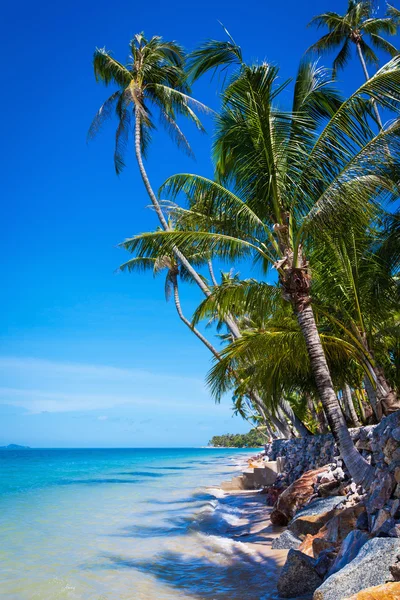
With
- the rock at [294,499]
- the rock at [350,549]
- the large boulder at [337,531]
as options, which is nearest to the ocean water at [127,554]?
the large boulder at [337,531]

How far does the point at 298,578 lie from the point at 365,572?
1.67 m

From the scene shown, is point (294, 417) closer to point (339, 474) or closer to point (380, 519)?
point (339, 474)

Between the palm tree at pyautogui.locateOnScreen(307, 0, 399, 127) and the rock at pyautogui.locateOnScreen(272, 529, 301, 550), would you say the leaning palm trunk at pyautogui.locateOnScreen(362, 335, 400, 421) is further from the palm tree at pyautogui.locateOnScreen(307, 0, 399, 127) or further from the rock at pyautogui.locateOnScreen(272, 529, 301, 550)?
the palm tree at pyautogui.locateOnScreen(307, 0, 399, 127)

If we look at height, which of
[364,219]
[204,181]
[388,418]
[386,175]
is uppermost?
[204,181]

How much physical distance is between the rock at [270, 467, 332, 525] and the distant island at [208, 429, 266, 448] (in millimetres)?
97758

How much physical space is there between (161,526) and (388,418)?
25.8 feet

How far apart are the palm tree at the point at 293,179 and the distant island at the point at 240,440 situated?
10134 centimetres

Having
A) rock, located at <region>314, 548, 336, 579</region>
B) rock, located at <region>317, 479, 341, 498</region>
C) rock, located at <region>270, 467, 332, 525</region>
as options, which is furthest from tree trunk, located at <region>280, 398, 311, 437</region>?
rock, located at <region>314, 548, 336, 579</region>

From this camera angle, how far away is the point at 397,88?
6438 millimetres

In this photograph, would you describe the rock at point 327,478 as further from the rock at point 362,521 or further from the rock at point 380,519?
the rock at point 380,519

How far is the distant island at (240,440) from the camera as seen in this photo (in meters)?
115

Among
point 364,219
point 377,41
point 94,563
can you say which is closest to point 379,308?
point 364,219

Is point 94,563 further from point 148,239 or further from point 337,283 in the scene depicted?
point 337,283

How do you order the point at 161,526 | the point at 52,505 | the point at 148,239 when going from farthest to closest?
the point at 52,505 → the point at 161,526 → the point at 148,239
